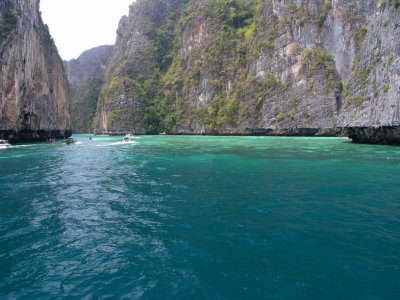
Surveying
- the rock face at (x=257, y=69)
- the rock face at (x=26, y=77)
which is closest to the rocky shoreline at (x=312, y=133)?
the rock face at (x=26, y=77)

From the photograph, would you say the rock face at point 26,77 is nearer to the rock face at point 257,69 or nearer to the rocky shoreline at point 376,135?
the rock face at point 257,69

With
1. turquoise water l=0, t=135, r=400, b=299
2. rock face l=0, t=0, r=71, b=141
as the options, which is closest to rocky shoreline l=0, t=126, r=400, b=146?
rock face l=0, t=0, r=71, b=141

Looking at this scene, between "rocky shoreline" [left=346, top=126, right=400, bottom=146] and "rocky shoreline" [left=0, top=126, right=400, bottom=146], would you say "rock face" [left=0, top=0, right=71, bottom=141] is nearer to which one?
"rocky shoreline" [left=0, top=126, right=400, bottom=146]

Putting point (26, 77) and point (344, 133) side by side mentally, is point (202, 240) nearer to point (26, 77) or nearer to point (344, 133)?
point (26, 77)

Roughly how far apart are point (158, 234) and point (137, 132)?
105m

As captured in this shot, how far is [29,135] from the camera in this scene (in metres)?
51.6

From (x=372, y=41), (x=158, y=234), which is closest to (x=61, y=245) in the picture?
(x=158, y=234)

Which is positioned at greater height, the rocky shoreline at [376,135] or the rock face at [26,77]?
the rock face at [26,77]

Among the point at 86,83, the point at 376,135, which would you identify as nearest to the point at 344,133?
the point at 376,135

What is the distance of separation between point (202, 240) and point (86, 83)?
592ft

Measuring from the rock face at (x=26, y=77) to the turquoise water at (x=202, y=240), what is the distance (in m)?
32.1

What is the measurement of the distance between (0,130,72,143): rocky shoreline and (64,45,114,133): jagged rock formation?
8097 cm

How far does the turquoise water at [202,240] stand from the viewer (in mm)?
5574

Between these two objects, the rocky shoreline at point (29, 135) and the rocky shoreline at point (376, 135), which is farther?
the rocky shoreline at point (29, 135)
